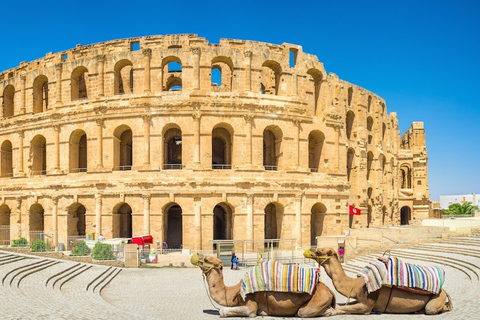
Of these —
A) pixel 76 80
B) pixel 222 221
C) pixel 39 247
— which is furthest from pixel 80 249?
pixel 76 80

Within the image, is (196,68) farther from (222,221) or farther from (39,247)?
(39,247)

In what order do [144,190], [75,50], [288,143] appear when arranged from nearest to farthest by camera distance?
1. [144,190]
2. [288,143]
3. [75,50]

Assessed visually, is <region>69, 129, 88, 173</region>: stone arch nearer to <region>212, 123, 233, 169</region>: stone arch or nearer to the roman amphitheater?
the roman amphitheater

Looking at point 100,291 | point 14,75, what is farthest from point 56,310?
point 14,75

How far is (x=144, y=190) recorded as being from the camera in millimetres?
29453

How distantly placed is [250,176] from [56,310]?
20.3 metres

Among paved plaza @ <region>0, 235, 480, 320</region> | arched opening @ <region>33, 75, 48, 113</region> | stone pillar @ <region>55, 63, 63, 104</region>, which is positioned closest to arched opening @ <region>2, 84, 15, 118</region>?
arched opening @ <region>33, 75, 48, 113</region>

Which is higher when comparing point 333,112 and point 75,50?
point 75,50

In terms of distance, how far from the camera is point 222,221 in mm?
34656

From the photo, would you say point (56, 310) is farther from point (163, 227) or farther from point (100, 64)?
point (100, 64)

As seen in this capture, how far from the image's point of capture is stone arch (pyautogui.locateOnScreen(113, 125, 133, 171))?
3129cm

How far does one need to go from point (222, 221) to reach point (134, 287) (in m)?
16.9

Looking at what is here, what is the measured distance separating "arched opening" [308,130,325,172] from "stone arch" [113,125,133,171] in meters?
14.9

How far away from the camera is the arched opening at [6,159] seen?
1426 inches
